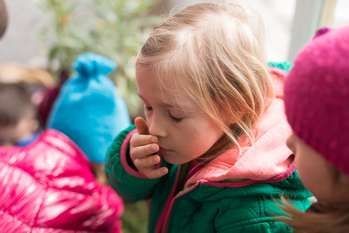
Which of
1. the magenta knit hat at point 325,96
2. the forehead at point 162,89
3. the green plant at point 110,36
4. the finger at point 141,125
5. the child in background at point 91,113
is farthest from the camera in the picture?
the green plant at point 110,36

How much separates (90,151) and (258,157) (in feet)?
2.33

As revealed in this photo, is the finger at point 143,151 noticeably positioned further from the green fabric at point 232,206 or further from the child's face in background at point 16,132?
the child's face in background at point 16,132

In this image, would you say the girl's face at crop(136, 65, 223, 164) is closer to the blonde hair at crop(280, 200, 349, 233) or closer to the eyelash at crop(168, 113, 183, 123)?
the eyelash at crop(168, 113, 183, 123)

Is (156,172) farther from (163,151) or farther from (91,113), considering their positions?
(91,113)

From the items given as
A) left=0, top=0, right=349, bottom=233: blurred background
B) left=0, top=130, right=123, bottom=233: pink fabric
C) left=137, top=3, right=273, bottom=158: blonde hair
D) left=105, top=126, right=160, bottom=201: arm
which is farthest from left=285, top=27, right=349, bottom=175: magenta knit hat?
left=0, top=0, right=349, bottom=233: blurred background

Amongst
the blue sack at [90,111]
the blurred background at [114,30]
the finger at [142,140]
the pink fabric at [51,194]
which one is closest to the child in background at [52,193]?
the pink fabric at [51,194]

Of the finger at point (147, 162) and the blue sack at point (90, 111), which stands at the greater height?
the finger at point (147, 162)

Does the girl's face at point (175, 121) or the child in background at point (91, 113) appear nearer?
the girl's face at point (175, 121)

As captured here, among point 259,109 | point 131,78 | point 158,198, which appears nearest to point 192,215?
point 158,198

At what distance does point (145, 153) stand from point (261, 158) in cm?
22

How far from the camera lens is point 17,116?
157 centimetres

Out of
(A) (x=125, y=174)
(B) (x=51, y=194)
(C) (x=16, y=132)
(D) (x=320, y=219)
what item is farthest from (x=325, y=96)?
(C) (x=16, y=132)

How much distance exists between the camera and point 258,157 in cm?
83

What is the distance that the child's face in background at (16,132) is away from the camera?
1.54 m
